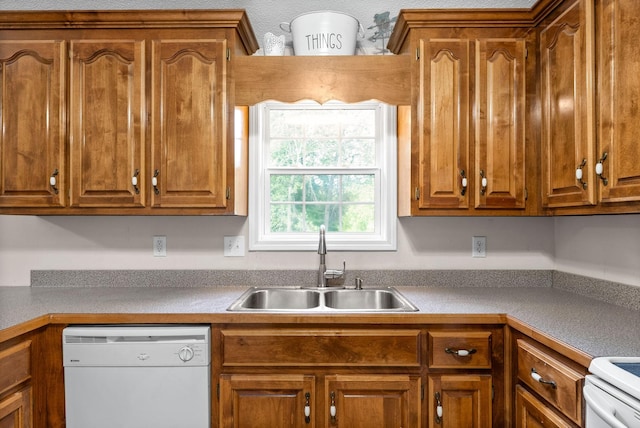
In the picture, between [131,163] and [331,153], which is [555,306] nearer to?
[331,153]

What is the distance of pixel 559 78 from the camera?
5.71ft

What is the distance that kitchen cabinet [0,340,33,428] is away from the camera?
142 cm

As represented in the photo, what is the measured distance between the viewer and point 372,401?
5.31 ft

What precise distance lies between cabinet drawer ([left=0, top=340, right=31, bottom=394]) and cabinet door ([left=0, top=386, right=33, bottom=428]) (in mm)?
46

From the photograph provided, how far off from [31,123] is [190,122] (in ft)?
2.55

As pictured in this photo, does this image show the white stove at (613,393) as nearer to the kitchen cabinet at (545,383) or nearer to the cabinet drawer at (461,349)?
the kitchen cabinet at (545,383)

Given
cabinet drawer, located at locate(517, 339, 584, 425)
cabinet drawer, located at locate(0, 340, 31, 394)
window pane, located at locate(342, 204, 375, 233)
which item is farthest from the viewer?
window pane, located at locate(342, 204, 375, 233)

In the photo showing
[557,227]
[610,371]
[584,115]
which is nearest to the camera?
[610,371]

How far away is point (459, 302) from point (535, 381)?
18.1 inches

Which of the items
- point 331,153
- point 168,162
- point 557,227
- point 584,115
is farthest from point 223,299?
point 557,227

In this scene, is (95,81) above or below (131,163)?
above

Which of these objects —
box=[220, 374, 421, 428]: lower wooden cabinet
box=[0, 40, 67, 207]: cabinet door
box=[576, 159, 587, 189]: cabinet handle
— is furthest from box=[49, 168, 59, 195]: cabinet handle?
Result: box=[576, 159, 587, 189]: cabinet handle

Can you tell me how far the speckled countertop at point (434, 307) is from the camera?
135 centimetres

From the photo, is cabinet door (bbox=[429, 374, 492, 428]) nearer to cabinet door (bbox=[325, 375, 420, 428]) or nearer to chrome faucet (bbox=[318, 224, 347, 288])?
cabinet door (bbox=[325, 375, 420, 428])
